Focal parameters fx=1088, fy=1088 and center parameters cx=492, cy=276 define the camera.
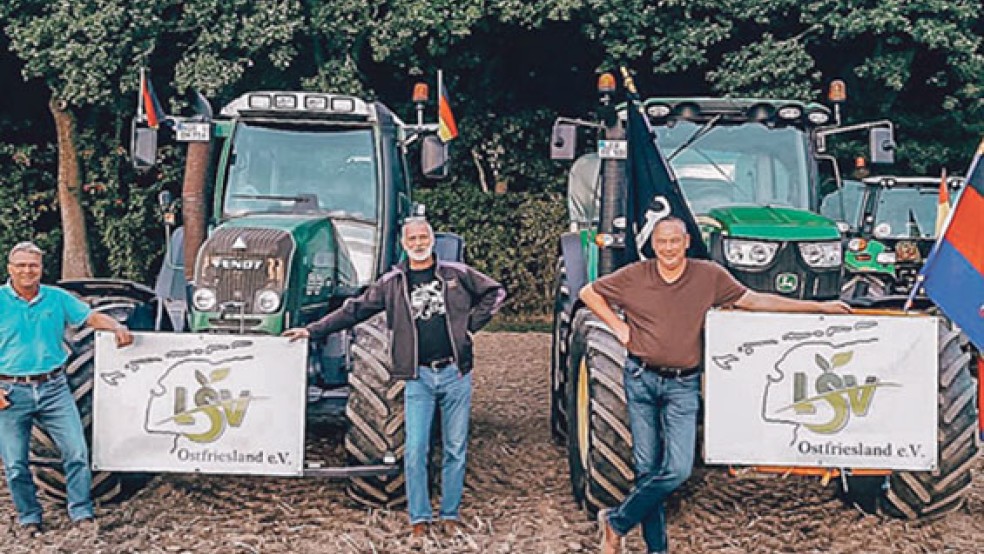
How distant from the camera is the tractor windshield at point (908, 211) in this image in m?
11.9

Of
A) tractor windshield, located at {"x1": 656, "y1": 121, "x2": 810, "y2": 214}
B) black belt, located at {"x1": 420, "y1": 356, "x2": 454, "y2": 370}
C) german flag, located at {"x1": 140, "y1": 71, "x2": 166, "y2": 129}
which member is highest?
german flag, located at {"x1": 140, "y1": 71, "x2": 166, "y2": 129}

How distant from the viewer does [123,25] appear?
15.1 metres

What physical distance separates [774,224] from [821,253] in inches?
13.0

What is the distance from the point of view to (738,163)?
744cm

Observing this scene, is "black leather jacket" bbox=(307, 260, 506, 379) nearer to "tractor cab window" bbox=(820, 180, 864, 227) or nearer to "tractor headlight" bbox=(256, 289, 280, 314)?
"tractor headlight" bbox=(256, 289, 280, 314)

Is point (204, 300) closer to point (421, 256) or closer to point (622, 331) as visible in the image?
point (421, 256)

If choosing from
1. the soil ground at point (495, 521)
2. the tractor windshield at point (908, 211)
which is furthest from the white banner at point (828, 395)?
the tractor windshield at point (908, 211)

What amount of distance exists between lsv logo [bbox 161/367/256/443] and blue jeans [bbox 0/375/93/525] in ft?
1.87

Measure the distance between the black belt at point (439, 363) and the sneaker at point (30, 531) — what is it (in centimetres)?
A: 227

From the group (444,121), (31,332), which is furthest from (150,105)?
(31,332)

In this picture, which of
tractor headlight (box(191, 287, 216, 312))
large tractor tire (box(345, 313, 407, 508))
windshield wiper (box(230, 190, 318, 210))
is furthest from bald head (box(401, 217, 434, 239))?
windshield wiper (box(230, 190, 318, 210))

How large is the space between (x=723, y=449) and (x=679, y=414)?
373 millimetres

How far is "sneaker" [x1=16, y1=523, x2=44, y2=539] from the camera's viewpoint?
5.83m

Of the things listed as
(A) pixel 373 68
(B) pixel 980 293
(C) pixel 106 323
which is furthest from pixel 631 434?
(A) pixel 373 68
